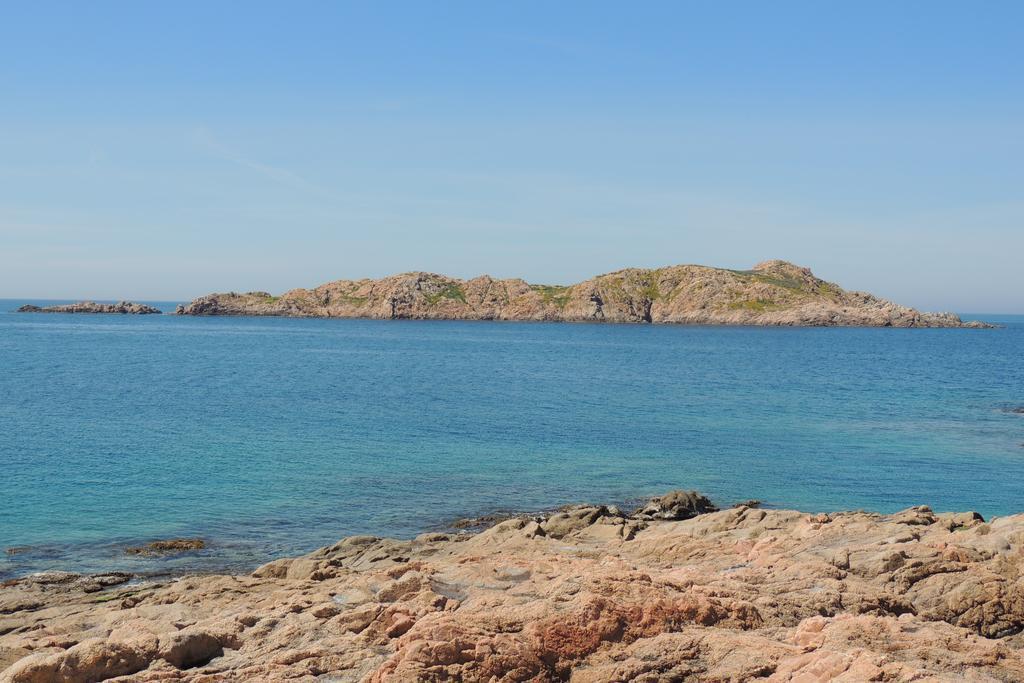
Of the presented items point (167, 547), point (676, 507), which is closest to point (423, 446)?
point (676, 507)

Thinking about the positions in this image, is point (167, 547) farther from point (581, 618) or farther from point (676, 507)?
point (581, 618)

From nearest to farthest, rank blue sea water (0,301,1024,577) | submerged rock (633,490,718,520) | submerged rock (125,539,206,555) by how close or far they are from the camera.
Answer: submerged rock (125,539,206,555), blue sea water (0,301,1024,577), submerged rock (633,490,718,520)

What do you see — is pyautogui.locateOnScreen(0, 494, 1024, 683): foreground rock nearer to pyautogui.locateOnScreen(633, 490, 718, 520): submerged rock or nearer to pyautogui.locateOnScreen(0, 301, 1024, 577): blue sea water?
pyautogui.locateOnScreen(0, 301, 1024, 577): blue sea water

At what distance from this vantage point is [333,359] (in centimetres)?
12362

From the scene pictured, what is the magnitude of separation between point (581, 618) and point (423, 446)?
39083 mm

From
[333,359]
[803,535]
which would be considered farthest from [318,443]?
[333,359]

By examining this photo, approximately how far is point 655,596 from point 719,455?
37723mm

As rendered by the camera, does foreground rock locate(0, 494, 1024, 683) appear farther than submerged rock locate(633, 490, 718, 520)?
No

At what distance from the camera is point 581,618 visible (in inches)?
502

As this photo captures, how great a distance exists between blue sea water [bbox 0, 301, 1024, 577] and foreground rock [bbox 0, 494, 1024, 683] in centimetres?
854

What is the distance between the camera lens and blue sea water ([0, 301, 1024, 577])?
33.7 m

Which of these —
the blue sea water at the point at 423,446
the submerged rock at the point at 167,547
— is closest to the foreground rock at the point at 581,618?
the submerged rock at the point at 167,547

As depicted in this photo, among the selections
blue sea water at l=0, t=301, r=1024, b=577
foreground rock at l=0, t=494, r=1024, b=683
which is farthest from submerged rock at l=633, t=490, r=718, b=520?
foreground rock at l=0, t=494, r=1024, b=683

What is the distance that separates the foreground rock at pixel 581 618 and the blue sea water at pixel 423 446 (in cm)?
854
